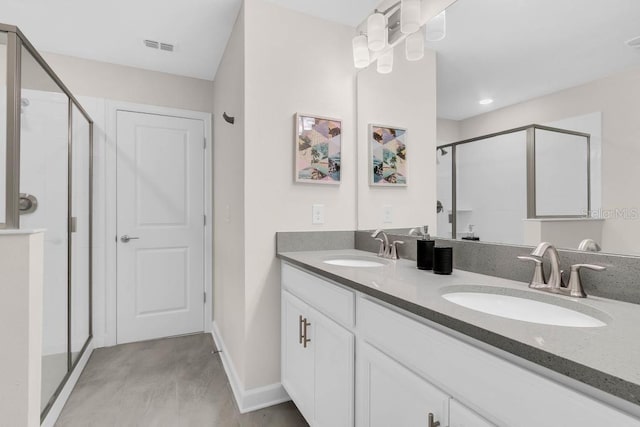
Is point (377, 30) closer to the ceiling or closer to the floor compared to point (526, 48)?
closer to the ceiling

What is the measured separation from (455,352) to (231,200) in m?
1.81

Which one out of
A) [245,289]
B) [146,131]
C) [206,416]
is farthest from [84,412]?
[146,131]

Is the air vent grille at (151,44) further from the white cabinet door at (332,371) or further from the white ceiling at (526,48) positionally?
the white cabinet door at (332,371)

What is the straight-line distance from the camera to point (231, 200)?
2.26m

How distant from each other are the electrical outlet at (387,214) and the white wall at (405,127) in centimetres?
1

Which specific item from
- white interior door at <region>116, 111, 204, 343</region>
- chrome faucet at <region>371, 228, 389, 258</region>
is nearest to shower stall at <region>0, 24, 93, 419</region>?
white interior door at <region>116, 111, 204, 343</region>

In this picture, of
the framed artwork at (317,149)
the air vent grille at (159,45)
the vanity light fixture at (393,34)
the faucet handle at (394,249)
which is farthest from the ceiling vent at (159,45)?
the faucet handle at (394,249)

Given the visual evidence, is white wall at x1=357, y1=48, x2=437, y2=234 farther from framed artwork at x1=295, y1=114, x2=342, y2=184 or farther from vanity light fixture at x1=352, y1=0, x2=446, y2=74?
framed artwork at x1=295, y1=114, x2=342, y2=184

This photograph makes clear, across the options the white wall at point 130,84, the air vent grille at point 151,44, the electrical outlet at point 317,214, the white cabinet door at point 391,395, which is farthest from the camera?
the white wall at point 130,84

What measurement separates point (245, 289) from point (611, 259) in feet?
5.29

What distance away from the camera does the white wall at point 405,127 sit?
167cm

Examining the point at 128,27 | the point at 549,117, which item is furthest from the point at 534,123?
the point at 128,27

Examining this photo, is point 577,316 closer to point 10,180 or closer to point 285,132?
point 285,132

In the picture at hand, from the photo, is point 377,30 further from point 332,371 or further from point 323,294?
point 332,371
